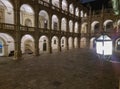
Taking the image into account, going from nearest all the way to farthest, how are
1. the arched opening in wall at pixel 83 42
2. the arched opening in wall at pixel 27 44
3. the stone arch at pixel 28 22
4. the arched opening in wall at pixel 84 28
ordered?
the arched opening in wall at pixel 27 44 < the stone arch at pixel 28 22 < the arched opening in wall at pixel 84 28 < the arched opening in wall at pixel 83 42

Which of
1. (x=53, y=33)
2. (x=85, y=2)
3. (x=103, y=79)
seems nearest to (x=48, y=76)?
(x=103, y=79)

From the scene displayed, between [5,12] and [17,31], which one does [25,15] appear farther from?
[17,31]

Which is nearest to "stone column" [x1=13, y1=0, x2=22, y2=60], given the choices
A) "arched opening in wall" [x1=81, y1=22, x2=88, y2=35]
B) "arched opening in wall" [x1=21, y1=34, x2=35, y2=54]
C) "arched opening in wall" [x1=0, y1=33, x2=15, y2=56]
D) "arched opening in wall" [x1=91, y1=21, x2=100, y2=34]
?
"arched opening in wall" [x1=0, y1=33, x2=15, y2=56]

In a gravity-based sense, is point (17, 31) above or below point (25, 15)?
below

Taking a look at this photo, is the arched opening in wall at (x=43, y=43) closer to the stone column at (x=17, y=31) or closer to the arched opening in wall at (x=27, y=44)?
the arched opening in wall at (x=27, y=44)

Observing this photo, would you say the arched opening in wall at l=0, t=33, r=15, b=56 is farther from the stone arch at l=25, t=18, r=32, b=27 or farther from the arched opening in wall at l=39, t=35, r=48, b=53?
the arched opening in wall at l=39, t=35, r=48, b=53

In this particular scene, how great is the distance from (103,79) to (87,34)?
27200 mm

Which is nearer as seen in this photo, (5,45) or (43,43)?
(5,45)

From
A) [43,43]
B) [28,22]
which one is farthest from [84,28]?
[28,22]

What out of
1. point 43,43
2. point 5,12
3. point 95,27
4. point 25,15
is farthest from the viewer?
point 95,27

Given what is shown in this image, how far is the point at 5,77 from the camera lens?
35.0ft

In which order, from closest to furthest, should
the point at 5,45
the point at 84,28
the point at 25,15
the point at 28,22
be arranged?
the point at 5,45, the point at 25,15, the point at 28,22, the point at 84,28

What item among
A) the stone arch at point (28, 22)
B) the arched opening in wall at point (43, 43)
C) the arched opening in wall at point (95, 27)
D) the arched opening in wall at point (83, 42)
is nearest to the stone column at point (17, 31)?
the stone arch at point (28, 22)

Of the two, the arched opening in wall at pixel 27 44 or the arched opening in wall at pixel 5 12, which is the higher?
the arched opening in wall at pixel 5 12
